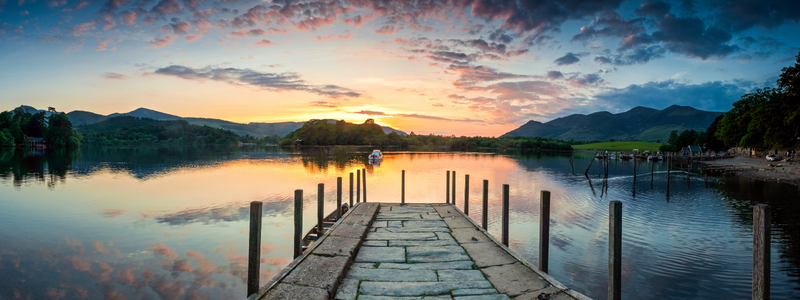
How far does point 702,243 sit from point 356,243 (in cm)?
1423

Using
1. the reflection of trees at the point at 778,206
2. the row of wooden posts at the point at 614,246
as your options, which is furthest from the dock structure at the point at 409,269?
the reflection of trees at the point at 778,206

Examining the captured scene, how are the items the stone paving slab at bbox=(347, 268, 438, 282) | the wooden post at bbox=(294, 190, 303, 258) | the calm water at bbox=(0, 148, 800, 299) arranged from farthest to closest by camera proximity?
the calm water at bbox=(0, 148, 800, 299)
the wooden post at bbox=(294, 190, 303, 258)
the stone paving slab at bbox=(347, 268, 438, 282)

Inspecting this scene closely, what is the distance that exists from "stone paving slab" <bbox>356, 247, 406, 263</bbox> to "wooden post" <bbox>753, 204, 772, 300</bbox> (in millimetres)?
5128

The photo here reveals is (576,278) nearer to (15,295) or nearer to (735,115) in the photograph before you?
(15,295)

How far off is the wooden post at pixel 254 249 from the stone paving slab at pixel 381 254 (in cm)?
217

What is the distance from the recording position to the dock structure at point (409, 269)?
18.9 feet

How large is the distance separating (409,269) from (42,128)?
14501cm

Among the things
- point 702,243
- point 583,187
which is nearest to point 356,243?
point 702,243

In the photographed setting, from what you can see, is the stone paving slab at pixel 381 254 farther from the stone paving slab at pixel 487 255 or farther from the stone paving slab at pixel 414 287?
the stone paving slab at pixel 487 255

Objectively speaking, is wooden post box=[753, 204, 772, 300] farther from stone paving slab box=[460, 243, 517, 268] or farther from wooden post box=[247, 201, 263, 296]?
wooden post box=[247, 201, 263, 296]

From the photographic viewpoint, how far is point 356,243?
8.20 metres

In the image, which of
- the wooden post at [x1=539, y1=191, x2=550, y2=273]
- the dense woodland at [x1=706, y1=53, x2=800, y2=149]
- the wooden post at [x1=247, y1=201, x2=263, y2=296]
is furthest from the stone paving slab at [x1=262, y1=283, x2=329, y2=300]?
the dense woodland at [x1=706, y1=53, x2=800, y2=149]

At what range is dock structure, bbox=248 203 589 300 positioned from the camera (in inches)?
226

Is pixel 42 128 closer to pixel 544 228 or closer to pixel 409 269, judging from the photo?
pixel 409 269
